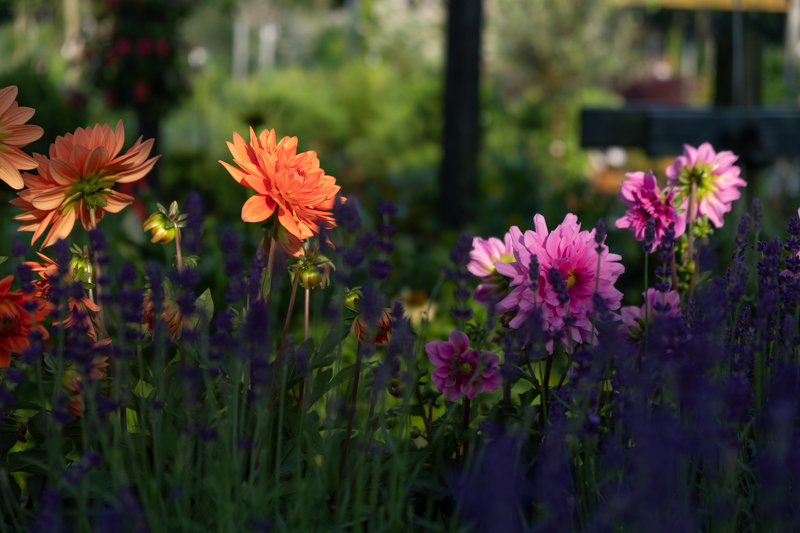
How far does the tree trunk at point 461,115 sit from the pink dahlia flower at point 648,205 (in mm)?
3786

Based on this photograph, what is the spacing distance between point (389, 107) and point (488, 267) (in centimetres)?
869

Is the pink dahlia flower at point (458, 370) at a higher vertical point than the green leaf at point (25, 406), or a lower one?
higher

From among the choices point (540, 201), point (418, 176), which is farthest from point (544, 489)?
point (418, 176)

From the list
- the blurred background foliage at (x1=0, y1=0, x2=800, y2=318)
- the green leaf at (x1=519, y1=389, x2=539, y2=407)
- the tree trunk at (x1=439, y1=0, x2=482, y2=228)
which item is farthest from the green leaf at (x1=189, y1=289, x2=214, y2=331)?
the tree trunk at (x1=439, y1=0, x2=482, y2=228)

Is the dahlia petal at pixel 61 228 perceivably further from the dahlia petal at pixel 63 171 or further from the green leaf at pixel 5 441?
the green leaf at pixel 5 441

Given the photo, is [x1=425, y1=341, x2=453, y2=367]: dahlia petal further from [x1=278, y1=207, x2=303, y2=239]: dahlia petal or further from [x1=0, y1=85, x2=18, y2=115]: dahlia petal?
[x1=0, y1=85, x2=18, y2=115]: dahlia petal

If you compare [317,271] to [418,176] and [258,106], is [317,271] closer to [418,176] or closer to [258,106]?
[418,176]

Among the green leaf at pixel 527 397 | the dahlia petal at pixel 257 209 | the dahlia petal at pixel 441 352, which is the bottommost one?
the green leaf at pixel 527 397

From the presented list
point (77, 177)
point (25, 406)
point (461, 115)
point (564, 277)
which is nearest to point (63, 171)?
point (77, 177)

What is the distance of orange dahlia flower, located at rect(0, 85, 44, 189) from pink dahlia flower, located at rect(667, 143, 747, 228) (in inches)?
43.3

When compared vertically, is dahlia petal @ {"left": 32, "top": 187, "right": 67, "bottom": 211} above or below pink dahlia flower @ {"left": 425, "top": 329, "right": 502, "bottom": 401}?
above

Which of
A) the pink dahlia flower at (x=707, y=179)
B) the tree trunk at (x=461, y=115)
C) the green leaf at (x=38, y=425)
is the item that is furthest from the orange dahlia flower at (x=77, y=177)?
the tree trunk at (x=461, y=115)

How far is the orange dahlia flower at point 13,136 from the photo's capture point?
A: 1.15 m

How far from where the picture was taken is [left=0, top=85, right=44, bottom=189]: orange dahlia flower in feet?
3.77
